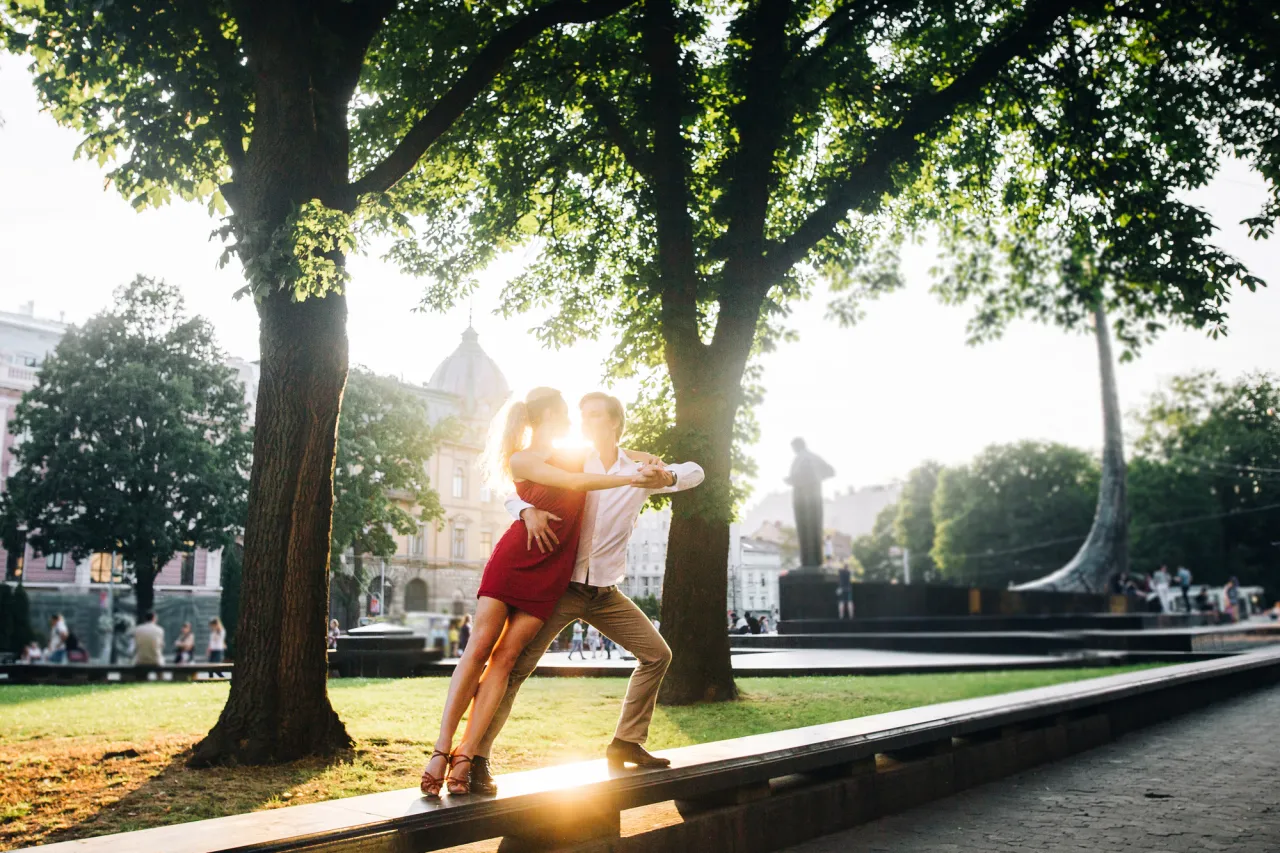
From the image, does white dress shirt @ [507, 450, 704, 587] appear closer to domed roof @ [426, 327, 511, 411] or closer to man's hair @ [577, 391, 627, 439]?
man's hair @ [577, 391, 627, 439]

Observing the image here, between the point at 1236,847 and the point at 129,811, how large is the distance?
5531 millimetres

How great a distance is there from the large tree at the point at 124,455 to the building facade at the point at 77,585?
7.82 meters

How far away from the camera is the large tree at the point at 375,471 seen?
114ft

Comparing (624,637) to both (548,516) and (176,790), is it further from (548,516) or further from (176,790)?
(176,790)

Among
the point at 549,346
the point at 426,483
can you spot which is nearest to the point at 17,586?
the point at 426,483

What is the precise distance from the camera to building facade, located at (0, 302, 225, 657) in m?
45.2

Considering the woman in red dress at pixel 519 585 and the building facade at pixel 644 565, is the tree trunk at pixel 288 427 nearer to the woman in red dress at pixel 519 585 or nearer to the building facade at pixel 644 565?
the woman in red dress at pixel 519 585

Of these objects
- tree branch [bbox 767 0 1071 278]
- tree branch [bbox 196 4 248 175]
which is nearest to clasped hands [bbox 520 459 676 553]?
tree branch [bbox 196 4 248 175]

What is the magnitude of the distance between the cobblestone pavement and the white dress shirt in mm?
2005

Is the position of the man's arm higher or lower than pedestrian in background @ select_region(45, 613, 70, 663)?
higher

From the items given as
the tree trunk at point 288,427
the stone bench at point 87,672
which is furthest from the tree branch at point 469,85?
the stone bench at point 87,672

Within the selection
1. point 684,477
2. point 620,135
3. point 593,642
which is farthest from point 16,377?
point 684,477

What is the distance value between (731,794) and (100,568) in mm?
49337

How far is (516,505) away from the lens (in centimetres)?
455
